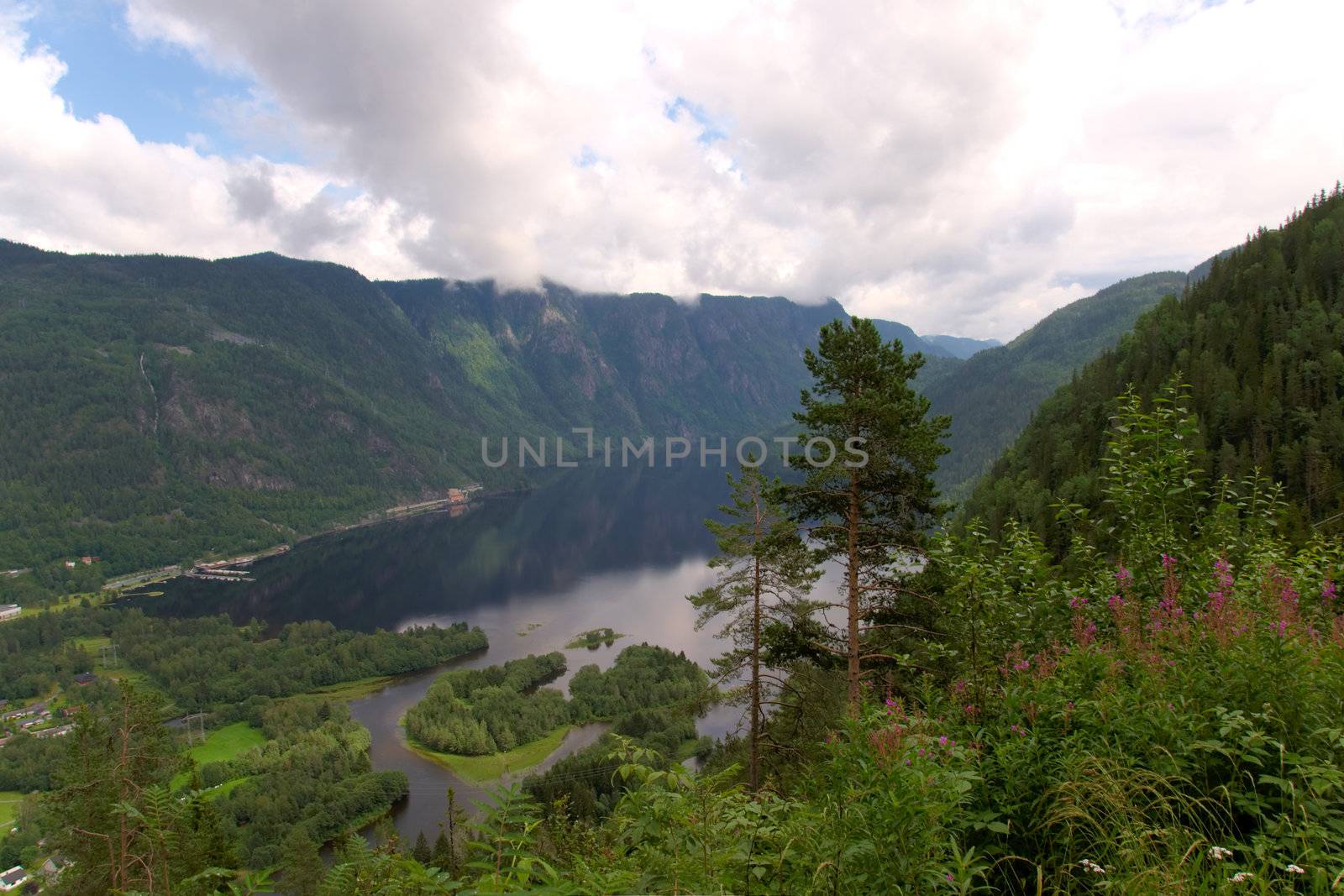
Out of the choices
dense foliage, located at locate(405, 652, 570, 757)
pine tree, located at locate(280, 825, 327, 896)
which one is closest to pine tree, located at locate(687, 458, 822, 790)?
pine tree, located at locate(280, 825, 327, 896)

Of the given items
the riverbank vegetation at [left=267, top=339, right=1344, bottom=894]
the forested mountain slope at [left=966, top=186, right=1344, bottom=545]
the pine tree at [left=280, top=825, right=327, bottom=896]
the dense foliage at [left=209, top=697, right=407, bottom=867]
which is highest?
the forested mountain slope at [left=966, top=186, right=1344, bottom=545]

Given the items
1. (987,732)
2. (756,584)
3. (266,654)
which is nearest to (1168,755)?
(987,732)

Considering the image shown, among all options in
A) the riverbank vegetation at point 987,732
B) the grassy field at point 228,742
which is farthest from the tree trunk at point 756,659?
the grassy field at point 228,742

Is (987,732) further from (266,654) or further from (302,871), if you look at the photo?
(266,654)

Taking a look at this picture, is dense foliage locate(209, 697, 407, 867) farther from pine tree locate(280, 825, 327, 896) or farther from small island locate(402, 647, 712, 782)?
pine tree locate(280, 825, 327, 896)

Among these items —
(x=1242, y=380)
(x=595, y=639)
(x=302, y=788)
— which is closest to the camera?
(x=302, y=788)

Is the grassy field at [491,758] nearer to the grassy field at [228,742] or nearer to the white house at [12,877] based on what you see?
the grassy field at [228,742]
